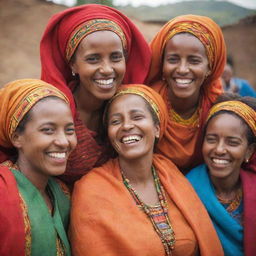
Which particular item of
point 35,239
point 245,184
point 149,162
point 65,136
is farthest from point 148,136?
point 35,239

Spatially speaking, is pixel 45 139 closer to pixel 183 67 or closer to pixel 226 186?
pixel 183 67

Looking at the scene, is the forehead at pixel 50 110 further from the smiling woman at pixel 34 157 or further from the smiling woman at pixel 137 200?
the smiling woman at pixel 137 200

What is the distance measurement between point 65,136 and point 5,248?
0.79 metres

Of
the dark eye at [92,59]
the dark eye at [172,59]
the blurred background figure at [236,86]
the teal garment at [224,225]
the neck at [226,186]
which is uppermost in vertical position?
the blurred background figure at [236,86]

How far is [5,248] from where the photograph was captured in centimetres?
248

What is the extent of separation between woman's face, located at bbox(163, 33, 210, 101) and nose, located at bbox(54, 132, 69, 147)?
3.94ft

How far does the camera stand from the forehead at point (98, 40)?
319 centimetres

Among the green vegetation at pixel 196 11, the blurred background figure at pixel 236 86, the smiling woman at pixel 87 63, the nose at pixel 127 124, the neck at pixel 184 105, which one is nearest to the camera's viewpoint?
the nose at pixel 127 124

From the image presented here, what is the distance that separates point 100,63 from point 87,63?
0.32 ft

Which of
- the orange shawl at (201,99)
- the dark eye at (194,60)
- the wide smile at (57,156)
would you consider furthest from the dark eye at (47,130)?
the dark eye at (194,60)

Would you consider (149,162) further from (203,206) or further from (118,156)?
(203,206)

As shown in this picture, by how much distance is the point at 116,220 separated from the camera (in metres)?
2.88

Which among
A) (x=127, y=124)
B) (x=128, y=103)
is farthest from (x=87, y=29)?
(x=127, y=124)

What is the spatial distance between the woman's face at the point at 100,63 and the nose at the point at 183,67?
0.49m
